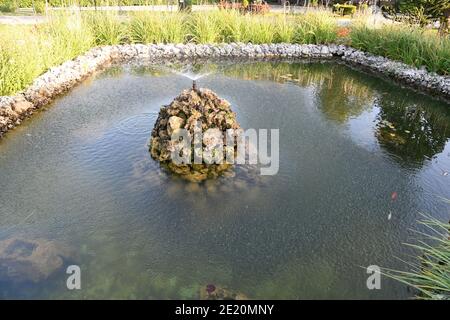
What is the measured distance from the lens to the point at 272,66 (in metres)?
11.2

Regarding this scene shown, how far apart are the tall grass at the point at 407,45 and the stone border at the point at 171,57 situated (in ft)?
0.73

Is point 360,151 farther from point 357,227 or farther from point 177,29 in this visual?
point 177,29

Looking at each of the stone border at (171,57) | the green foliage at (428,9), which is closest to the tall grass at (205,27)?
the stone border at (171,57)

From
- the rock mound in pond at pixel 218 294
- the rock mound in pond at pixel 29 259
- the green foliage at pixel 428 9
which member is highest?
the green foliage at pixel 428 9

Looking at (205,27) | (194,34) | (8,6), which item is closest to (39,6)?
(8,6)

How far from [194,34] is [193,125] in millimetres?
7400

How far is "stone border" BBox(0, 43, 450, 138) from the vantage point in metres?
7.26

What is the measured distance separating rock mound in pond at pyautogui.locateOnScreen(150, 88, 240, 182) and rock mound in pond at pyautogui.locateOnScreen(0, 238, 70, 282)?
1981mm

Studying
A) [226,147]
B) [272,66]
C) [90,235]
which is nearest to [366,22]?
[272,66]

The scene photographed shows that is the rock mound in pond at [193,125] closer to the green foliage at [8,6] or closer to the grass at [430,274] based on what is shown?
the grass at [430,274]

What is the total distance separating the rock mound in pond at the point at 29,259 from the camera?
12.2 feet


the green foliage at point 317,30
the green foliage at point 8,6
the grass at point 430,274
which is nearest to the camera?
the grass at point 430,274

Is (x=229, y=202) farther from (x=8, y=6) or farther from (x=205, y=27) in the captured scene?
(x=8, y=6)

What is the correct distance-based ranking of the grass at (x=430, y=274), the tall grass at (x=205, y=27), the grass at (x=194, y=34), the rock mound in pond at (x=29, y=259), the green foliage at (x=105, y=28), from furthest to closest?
the tall grass at (x=205, y=27)
the green foliage at (x=105, y=28)
the grass at (x=194, y=34)
the rock mound in pond at (x=29, y=259)
the grass at (x=430, y=274)
